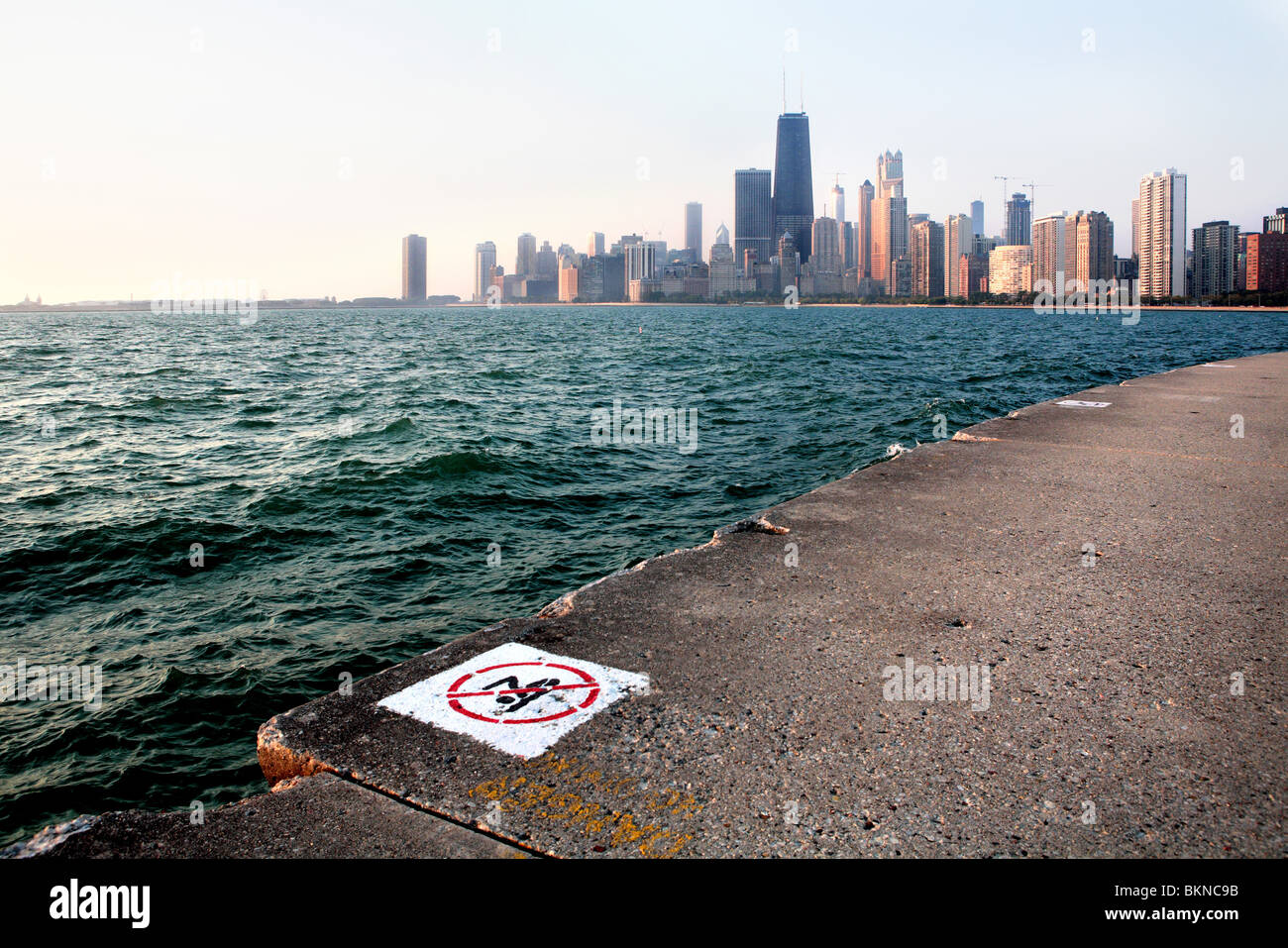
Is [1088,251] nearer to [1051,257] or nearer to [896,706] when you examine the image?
[1051,257]

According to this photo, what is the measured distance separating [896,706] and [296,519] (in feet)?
30.0

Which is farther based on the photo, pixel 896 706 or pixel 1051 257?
pixel 1051 257

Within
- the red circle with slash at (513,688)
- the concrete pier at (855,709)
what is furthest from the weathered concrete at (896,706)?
the red circle with slash at (513,688)

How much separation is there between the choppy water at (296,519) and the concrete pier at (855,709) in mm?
2590

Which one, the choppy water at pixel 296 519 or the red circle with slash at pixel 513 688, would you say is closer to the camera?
the red circle with slash at pixel 513 688

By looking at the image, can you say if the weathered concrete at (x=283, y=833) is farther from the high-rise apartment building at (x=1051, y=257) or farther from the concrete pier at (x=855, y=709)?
the high-rise apartment building at (x=1051, y=257)

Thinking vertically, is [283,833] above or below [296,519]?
above

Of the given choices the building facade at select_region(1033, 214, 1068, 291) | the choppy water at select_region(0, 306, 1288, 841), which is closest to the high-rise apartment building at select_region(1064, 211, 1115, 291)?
the building facade at select_region(1033, 214, 1068, 291)

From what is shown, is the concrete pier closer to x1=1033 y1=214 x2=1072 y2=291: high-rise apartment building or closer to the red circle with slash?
the red circle with slash

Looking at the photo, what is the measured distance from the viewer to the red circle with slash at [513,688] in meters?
3.45

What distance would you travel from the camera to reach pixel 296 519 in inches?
427

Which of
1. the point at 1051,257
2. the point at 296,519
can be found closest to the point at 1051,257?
the point at 1051,257

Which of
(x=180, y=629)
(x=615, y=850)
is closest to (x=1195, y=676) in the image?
(x=615, y=850)

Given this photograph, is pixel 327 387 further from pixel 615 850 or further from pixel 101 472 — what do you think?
pixel 615 850
